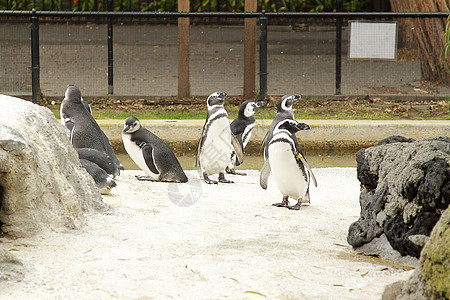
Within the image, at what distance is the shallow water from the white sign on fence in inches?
75.9

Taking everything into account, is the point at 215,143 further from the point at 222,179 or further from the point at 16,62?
the point at 16,62

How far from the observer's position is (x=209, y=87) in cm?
1091

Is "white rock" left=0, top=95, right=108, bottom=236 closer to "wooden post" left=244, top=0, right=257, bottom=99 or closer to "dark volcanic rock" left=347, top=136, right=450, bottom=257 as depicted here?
"dark volcanic rock" left=347, top=136, right=450, bottom=257

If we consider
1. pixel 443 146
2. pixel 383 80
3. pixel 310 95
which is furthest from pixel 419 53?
pixel 443 146

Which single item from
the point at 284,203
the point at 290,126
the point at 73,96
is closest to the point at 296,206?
the point at 284,203

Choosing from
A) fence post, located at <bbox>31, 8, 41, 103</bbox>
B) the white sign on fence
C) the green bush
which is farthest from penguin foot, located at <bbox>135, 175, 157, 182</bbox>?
the green bush

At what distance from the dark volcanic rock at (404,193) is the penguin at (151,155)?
2.23 m

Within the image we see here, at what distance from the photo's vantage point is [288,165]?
4973 millimetres

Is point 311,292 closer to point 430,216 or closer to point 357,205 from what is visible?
point 430,216

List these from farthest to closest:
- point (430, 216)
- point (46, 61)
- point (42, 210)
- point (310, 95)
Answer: point (46, 61) → point (310, 95) → point (42, 210) → point (430, 216)

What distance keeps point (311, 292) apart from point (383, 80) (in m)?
7.84

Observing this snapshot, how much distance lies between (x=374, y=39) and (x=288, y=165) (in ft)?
15.2

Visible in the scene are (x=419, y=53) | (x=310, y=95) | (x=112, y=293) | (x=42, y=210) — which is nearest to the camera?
(x=112, y=293)

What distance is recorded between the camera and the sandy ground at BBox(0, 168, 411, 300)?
296 centimetres
